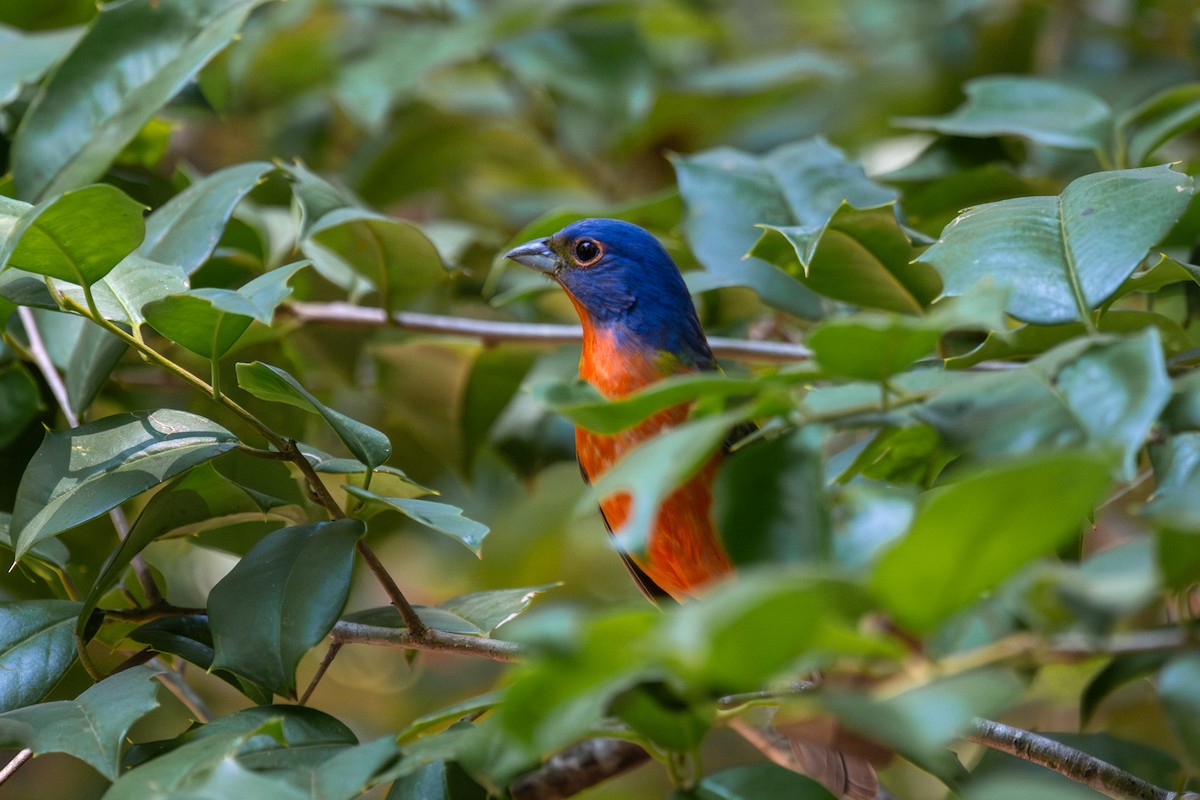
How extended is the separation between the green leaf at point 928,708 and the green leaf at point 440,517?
2.28ft

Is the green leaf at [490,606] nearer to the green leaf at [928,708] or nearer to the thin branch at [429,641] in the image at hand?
the thin branch at [429,641]

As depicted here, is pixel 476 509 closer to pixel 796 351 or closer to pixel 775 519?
pixel 796 351

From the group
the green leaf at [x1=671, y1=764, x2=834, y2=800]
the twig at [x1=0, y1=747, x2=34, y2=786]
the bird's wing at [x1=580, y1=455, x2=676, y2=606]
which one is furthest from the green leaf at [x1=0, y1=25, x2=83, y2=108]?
the green leaf at [x1=671, y1=764, x2=834, y2=800]

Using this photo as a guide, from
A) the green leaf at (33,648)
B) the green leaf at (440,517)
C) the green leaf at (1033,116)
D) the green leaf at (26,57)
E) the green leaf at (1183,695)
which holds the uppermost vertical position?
the green leaf at (26,57)

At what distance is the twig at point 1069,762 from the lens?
1600mm

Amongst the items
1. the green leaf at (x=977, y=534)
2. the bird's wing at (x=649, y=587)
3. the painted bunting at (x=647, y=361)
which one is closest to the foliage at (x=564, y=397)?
the green leaf at (x=977, y=534)

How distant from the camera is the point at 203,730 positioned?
147 centimetres

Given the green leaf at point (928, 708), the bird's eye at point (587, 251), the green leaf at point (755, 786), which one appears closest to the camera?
the green leaf at point (928, 708)

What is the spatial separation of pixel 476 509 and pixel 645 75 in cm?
171

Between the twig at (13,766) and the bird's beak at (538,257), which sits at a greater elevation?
the bird's beak at (538,257)

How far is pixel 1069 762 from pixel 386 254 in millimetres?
1841

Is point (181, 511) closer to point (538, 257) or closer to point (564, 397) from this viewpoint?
point (564, 397)

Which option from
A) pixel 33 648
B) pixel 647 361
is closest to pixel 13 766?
pixel 33 648

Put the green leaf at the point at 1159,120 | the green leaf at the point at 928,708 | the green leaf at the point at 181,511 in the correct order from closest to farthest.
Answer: the green leaf at the point at 928,708 < the green leaf at the point at 181,511 < the green leaf at the point at 1159,120
